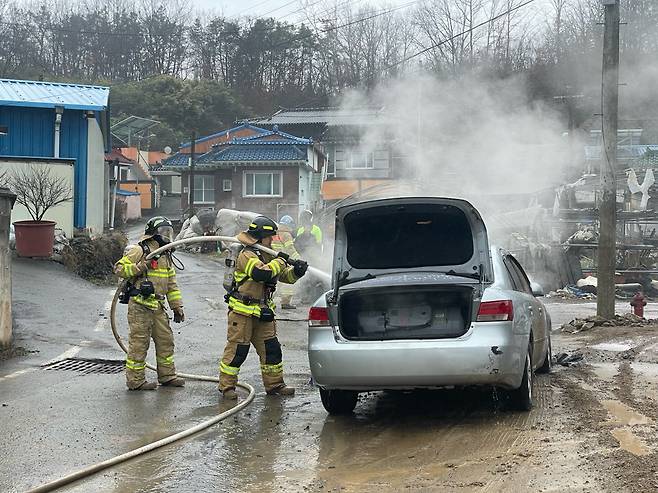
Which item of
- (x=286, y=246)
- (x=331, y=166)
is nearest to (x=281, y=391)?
(x=286, y=246)

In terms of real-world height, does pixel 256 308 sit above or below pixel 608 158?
below

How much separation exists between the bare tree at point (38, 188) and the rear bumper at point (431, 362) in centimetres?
1212

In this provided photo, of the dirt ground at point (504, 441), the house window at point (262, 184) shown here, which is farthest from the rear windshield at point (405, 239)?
the house window at point (262, 184)

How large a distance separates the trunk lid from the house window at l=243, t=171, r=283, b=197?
2778 centimetres

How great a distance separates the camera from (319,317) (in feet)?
20.7

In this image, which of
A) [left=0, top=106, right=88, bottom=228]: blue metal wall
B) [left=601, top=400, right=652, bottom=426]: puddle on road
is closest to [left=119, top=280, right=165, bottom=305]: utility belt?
[left=601, top=400, right=652, bottom=426]: puddle on road

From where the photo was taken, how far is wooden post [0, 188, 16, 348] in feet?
29.2

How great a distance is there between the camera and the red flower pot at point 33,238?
16.4 metres

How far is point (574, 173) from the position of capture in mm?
30297

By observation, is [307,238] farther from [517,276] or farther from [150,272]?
[517,276]

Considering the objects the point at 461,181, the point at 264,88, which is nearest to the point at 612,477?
the point at 461,181

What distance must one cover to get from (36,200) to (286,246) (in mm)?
6624

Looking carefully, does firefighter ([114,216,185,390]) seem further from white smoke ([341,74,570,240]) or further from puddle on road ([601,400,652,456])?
white smoke ([341,74,570,240])

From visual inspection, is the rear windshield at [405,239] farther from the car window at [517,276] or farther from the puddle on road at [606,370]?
the puddle on road at [606,370]
